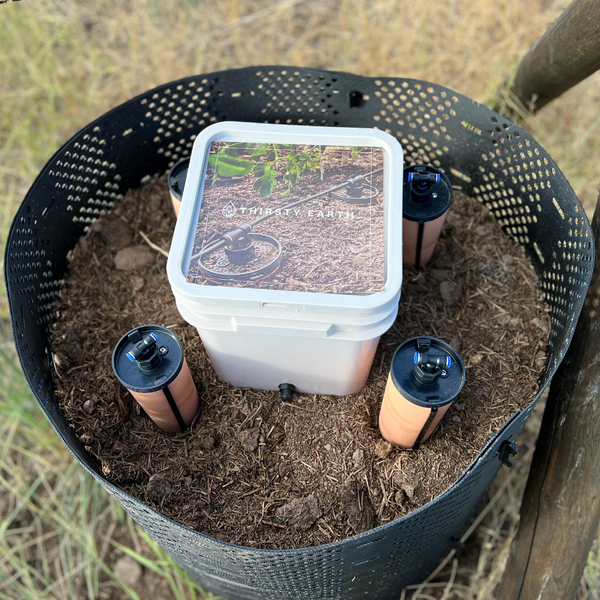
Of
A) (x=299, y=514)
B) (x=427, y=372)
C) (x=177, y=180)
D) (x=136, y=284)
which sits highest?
(x=177, y=180)

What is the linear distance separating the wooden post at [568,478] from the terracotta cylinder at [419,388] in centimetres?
38

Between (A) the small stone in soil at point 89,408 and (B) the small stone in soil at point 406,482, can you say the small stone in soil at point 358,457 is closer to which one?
(B) the small stone in soil at point 406,482

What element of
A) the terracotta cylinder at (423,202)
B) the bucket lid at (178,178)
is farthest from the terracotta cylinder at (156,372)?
the terracotta cylinder at (423,202)

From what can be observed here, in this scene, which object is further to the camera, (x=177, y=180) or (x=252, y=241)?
(x=177, y=180)

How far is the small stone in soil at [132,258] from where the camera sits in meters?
1.80

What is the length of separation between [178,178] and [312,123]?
21.3 inches

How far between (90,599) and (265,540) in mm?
989

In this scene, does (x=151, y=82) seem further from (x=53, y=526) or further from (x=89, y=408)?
(x=53, y=526)

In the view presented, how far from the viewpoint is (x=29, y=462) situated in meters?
2.17

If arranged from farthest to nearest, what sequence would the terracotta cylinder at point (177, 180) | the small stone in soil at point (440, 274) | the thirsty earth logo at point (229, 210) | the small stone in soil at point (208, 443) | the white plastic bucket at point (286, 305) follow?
the small stone in soil at point (440, 274), the terracotta cylinder at point (177, 180), the small stone in soil at point (208, 443), the thirsty earth logo at point (229, 210), the white plastic bucket at point (286, 305)

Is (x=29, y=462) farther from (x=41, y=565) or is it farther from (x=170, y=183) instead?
(x=170, y=183)

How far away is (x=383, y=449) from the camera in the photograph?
1437mm

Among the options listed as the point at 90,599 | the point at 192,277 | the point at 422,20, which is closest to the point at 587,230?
the point at 192,277

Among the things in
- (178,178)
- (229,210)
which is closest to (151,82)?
(178,178)
